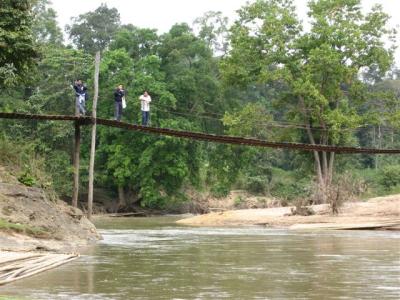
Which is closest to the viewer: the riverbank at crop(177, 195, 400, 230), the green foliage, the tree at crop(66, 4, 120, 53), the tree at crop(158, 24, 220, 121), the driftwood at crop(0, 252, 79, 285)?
the driftwood at crop(0, 252, 79, 285)

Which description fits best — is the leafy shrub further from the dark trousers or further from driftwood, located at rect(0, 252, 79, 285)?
driftwood, located at rect(0, 252, 79, 285)

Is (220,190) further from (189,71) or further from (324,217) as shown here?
(324,217)

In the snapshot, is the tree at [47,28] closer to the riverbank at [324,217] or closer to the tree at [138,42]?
the tree at [138,42]

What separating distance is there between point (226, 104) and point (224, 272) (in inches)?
1524

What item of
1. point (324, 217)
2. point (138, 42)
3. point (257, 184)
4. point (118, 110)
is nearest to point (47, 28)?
point (138, 42)

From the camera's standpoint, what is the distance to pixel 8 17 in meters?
21.0

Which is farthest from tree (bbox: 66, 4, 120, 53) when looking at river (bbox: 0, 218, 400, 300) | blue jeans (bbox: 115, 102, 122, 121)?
river (bbox: 0, 218, 400, 300)

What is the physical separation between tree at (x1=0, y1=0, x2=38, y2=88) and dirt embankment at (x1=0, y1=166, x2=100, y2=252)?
295 cm

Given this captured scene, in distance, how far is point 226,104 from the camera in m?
53.1

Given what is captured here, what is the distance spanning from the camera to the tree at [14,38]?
20688 mm

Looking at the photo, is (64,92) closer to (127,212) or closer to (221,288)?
(127,212)

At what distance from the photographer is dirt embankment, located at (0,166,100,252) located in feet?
60.0

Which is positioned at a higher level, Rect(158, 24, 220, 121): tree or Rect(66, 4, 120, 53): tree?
Rect(66, 4, 120, 53): tree

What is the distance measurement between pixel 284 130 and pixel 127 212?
11.0 metres
